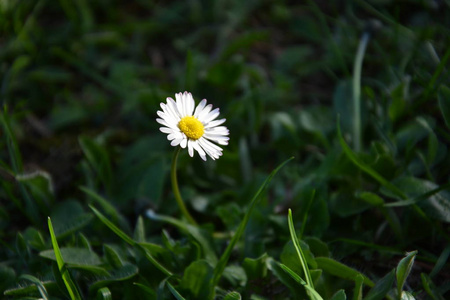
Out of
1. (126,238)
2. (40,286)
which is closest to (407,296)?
(126,238)

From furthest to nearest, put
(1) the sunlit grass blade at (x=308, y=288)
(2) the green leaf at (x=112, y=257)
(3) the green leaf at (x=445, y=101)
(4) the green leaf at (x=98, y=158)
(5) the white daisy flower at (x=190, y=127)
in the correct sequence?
(4) the green leaf at (x=98, y=158) → (3) the green leaf at (x=445, y=101) → (2) the green leaf at (x=112, y=257) → (5) the white daisy flower at (x=190, y=127) → (1) the sunlit grass blade at (x=308, y=288)

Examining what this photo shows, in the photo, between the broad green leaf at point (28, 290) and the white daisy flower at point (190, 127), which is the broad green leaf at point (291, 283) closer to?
the white daisy flower at point (190, 127)

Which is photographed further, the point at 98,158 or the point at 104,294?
the point at 98,158

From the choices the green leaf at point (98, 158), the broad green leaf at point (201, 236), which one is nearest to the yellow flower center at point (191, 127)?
the broad green leaf at point (201, 236)

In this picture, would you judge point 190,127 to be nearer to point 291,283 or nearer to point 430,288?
point 291,283

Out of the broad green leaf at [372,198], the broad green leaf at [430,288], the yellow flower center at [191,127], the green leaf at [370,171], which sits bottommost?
the broad green leaf at [430,288]

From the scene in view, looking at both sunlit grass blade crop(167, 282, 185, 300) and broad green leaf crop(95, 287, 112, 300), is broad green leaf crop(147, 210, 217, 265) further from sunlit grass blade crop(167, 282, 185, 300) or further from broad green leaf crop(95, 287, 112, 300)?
broad green leaf crop(95, 287, 112, 300)

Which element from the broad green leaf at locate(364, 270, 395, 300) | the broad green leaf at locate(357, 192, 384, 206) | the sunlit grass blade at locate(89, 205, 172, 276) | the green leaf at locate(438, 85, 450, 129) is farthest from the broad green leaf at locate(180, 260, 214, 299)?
the green leaf at locate(438, 85, 450, 129)
